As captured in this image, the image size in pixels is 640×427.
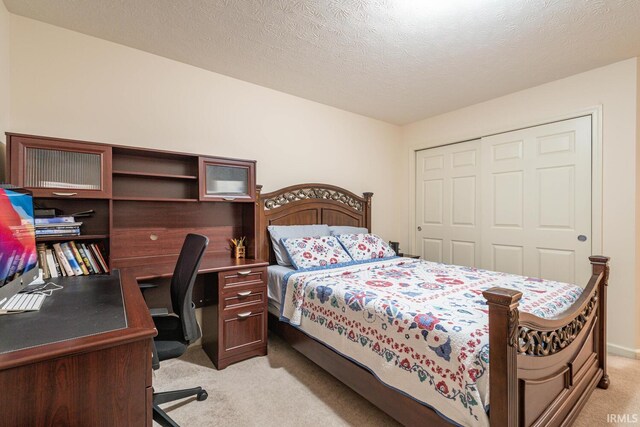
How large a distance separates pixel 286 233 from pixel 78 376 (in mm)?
2153

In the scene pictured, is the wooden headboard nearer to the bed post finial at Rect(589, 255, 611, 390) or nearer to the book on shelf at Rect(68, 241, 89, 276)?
the book on shelf at Rect(68, 241, 89, 276)

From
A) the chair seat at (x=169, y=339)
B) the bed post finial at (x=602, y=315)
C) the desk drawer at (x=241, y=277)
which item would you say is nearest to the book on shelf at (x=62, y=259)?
the chair seat at (x=169, y=339)

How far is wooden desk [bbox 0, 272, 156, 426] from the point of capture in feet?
2.78

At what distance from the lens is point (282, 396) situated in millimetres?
1960

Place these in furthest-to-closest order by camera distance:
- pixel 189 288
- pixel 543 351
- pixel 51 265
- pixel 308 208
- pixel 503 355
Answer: pixel 308 208 < pixel 51 265 < pixel 189 288 < pixel 543 351 < pixel 503 355

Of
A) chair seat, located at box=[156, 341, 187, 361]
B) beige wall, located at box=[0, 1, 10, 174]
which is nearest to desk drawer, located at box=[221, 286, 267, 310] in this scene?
chair seat, located at box=[156, 341, 187, 361]

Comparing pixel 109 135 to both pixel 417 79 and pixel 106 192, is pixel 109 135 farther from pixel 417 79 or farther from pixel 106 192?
pixel 417 79

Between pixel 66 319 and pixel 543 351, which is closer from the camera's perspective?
pixel 66 319

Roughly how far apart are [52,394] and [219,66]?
2578 millimetres

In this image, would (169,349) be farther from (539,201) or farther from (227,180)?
(539,201)

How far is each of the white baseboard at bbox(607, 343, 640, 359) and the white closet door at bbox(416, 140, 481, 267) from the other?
1.31 m

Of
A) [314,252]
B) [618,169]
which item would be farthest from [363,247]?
[618,169]
